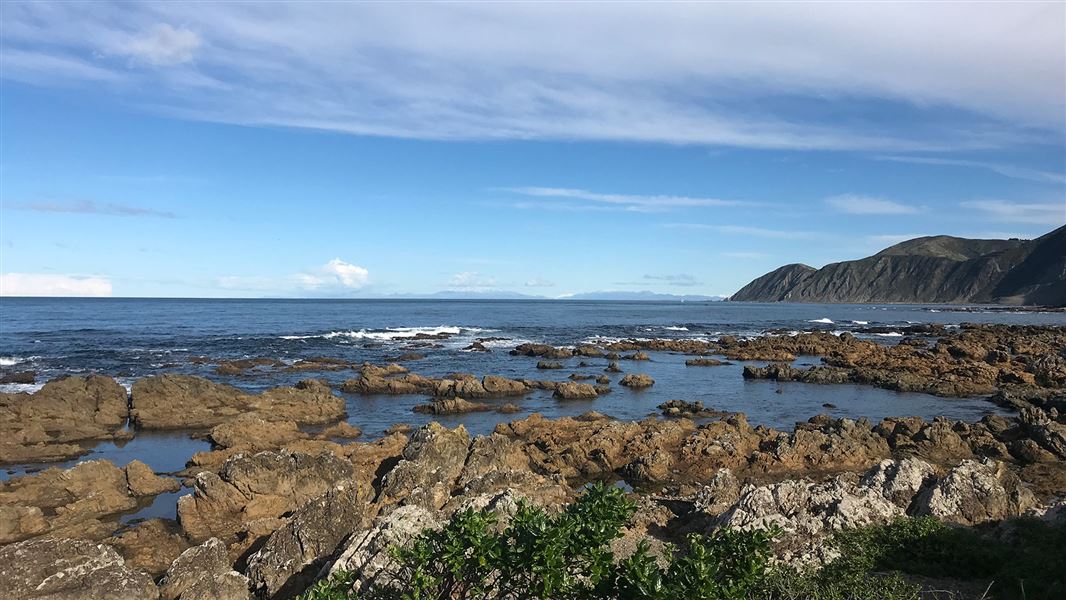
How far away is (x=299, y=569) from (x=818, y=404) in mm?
28873

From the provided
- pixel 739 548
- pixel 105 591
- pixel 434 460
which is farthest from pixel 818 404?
pixel 105 591

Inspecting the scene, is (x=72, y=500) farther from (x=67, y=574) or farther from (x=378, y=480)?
(x=67, y=574)

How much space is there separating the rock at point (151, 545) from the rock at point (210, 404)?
12.5m

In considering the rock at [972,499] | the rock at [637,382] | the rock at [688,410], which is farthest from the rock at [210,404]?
the rock at [972,499]

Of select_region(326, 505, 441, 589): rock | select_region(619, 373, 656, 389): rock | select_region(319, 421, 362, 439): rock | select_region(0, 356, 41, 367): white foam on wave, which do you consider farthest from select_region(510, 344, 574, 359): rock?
select_region(326, 505, 441, 589): rock

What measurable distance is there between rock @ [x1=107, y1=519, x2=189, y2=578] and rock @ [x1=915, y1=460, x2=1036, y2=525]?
14.0m

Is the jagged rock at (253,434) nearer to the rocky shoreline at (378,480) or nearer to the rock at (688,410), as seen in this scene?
the rocky shoreline at (378,480)

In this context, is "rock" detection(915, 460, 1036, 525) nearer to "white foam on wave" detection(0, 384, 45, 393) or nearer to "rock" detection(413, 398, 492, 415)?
"rock" detection(413, 398, 492, 415)

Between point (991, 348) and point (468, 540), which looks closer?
point (468, 540)

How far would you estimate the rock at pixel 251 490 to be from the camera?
1415 centimetres

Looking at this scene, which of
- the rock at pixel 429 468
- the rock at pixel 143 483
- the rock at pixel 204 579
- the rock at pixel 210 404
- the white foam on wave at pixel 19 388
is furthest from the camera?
the white foam on wave at pixel 19 388

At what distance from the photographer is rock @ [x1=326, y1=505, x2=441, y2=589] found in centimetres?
815

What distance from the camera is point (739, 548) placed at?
22.6ft

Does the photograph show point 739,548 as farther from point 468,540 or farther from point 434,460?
point 434,460
